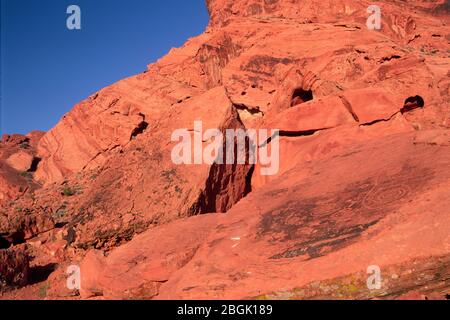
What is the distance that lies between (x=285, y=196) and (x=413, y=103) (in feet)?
16.4

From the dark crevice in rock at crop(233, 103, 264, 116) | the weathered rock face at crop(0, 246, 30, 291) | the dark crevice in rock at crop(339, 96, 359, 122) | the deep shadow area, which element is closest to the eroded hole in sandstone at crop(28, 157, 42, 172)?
the dark crevice in rock at crop(233, 103, 264, 116)

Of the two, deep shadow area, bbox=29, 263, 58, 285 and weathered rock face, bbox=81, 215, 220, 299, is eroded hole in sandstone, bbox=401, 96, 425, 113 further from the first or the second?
deep shadow area, bbox=29, 263, 58, 285

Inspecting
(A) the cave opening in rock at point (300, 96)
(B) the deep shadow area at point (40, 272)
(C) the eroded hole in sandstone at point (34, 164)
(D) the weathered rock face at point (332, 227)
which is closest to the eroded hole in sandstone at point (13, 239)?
(B) the deep shadow area at point (40, 272)

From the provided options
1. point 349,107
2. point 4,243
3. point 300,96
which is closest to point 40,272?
point 4,243

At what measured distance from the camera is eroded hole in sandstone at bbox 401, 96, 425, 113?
1009 centimetres

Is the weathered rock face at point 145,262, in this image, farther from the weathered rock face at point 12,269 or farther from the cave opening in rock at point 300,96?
the cave opening in rock at point 300,96

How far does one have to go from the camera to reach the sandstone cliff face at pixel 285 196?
495cm

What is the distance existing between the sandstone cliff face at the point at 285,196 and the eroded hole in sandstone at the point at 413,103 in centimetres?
4

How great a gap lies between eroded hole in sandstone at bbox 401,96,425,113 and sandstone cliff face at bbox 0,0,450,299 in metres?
0.04

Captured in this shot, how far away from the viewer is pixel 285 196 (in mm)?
7305

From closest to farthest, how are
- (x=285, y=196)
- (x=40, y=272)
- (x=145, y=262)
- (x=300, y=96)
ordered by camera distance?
(x=145, y=262) → (x=285, y=196) → (x=40, y=272) → (x=300, y=96)

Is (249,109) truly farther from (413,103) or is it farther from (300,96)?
(413,103)

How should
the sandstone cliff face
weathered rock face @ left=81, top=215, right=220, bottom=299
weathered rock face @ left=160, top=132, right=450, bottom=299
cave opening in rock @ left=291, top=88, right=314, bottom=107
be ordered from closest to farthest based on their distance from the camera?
1. weathered rock face @ left=160, top=132, right=450, bottom=299
2. the sandstone cliff face
3. weathered rock face @ left=81, top=215, right=220, bottom=299
4. cave opening in rock @ left=291, top=88, right=314, bottom=107

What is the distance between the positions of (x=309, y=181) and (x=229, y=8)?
30334 mm
